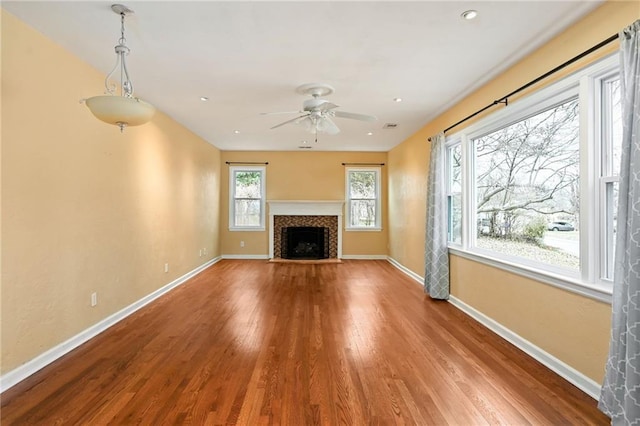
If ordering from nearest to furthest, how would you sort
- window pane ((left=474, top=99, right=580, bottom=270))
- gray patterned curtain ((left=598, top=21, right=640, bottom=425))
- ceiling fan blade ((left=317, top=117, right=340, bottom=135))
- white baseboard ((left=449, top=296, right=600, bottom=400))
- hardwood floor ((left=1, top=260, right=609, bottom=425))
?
gray patterned curtain ((left=598, top=21, right=640, bottom=425)) → hardwood floor ((left=1, top=260, right=609, bottom=425)) → white baseboard ((left=449, top=296, right=600, bottom=400)) → window pane ((left=474, top=99, right=580, bottom=270)) → ceiling fan blade ((left=317, top=117, right=340, bottom=135))

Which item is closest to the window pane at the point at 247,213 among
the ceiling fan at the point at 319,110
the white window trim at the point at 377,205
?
the white window trim at the point at 377,205

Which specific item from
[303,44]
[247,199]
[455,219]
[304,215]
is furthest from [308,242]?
[303,44]

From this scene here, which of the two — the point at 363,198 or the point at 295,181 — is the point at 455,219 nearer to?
the point at 363,198

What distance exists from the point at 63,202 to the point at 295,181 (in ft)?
17.3

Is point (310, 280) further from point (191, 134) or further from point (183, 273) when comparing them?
point (191, 134)

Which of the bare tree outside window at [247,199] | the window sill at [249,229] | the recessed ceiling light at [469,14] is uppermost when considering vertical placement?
the recessed ceiling light at [469,14]

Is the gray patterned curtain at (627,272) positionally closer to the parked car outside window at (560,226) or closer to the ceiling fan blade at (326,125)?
the parked car outside window at (560,226)

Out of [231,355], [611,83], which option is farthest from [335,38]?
[231,355]

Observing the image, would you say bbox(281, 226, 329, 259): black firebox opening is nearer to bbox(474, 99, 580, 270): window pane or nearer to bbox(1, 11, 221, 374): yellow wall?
bbox(1, 11, 221, 374): yellow wall

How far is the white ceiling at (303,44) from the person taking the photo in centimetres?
216

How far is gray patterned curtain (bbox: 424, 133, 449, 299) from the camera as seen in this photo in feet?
14.0

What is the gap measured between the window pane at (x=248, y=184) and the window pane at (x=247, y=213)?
0.17m

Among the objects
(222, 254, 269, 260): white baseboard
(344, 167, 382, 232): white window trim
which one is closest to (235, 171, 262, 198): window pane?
(222, 254, 269, 260): white baseboard

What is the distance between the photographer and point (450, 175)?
4449 mm
